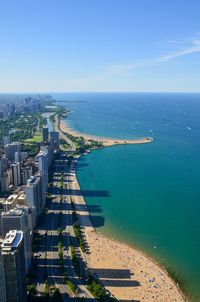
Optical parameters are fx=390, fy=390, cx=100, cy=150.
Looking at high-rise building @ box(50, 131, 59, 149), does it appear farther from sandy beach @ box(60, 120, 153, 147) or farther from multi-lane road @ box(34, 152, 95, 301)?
multi-lane road @ box(34, 152, 95, 301)

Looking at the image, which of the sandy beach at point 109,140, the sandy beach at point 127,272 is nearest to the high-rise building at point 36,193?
the sandy beach at point 127,272

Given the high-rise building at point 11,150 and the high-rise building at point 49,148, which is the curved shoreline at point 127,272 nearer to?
the high-rise building at point 49,148

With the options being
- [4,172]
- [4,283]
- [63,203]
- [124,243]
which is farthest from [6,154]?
[4,283]

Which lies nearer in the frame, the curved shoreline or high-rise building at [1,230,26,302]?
high-rise building at [1,230,26,302]

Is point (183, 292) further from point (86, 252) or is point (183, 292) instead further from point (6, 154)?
point (6, 154)

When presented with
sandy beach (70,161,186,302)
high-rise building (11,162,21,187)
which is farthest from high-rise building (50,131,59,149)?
sandy beach (70,161,186,302)
